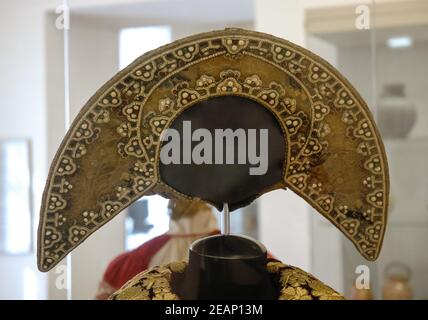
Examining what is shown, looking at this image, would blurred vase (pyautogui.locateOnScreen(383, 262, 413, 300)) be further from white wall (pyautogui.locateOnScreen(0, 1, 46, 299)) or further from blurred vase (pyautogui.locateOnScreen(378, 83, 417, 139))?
white wall (pyautogui.locateOnScreen(0, 1, 46, 299))

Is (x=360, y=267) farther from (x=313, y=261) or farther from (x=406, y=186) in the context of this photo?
(x=406, y=186)

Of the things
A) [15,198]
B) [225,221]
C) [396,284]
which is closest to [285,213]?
[225,221]

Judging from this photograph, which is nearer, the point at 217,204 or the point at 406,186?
the point at 217,204

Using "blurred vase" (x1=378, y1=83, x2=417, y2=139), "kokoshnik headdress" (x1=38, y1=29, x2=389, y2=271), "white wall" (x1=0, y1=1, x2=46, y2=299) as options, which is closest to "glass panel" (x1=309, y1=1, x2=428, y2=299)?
"blurred vase" (x1=378, y1=83, x2=417, y2=139)

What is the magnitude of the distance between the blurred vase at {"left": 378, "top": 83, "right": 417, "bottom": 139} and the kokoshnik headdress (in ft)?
0.65

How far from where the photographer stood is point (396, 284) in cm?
92

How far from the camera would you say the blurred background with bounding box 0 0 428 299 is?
0.88 metres

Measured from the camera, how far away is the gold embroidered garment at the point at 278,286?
2.53 feet

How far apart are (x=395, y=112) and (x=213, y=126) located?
376 mm

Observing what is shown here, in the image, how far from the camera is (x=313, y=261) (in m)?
0.89

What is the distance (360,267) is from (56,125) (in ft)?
1.70

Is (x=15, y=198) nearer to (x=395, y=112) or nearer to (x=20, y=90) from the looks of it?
(x=20, y=90)

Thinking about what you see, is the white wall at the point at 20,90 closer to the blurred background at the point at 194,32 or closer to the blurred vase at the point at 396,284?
the blurred background at the point at 194,32
